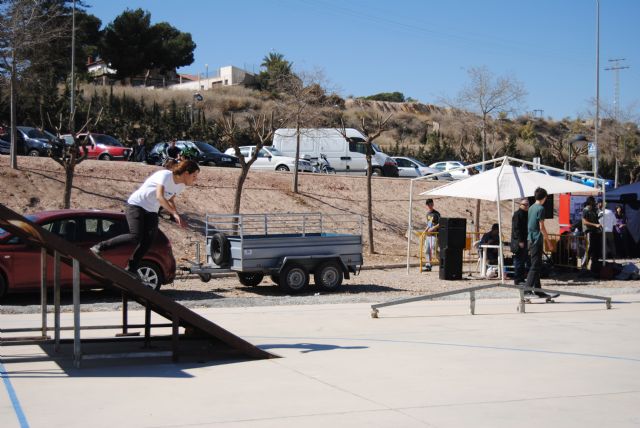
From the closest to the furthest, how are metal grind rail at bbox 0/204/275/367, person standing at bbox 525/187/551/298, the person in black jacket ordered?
1. metal grind rail at bbox 0/204/275/367
2. person standing at bbox 525/187/551/298
3. the person in black jacket

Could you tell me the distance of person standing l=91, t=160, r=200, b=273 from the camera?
9445 millimetres

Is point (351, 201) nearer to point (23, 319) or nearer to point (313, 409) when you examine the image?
point (23, 319)

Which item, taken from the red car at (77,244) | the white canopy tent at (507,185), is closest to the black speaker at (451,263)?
the white canopy tent at (507,185)

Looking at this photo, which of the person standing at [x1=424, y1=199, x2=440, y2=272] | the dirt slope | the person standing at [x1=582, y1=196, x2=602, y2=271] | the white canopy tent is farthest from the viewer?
the dirt slope

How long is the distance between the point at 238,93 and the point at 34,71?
5020cm

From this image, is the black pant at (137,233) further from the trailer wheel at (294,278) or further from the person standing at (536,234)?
the person standing at (536,234)

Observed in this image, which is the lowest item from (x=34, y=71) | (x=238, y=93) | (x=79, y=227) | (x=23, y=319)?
(x=23, y=319)

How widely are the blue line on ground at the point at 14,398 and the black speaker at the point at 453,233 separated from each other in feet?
44.6

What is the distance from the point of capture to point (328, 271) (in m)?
17.6

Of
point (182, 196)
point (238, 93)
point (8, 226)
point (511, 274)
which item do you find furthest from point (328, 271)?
point (238, 93)

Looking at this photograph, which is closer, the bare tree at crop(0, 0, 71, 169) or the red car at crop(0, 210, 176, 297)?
the red car at crop(0, 210, 176, 297)

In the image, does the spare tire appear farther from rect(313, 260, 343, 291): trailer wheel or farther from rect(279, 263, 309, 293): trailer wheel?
rect(313, 260, 343, 291): trailer wheel

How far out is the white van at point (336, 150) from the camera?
43.5m

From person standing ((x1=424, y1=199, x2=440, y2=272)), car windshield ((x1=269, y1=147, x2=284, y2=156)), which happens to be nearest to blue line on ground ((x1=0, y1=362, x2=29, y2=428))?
person standing ((x1=424, y1=199, x2=440, y2=272))
